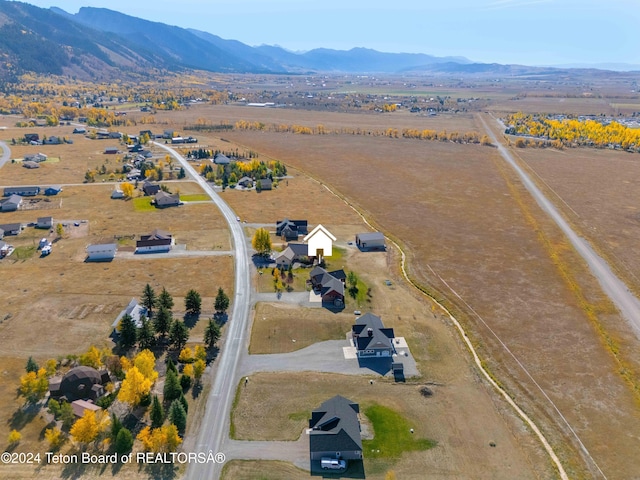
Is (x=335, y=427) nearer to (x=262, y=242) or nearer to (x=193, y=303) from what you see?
(x=193, y=303)

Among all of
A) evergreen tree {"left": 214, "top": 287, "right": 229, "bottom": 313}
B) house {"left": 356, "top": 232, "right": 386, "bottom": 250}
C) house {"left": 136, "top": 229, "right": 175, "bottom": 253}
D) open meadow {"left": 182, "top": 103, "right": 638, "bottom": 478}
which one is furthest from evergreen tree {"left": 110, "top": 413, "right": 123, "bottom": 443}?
house {"left": 356, "top": 232, "right": 386, "bottom": 250}

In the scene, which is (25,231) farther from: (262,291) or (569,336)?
(569,336)

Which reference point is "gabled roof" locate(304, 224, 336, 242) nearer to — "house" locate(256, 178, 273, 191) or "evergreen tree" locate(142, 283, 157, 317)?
"evergreen tree" locate(142, 283, 157, 317)

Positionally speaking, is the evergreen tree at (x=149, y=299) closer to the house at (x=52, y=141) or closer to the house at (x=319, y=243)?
the house at (x=319, y=243)

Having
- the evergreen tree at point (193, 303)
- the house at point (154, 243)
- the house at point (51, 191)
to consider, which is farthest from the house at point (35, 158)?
the evergreen tree at point (193, 303)

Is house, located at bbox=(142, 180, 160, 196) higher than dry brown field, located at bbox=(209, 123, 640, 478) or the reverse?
higher
